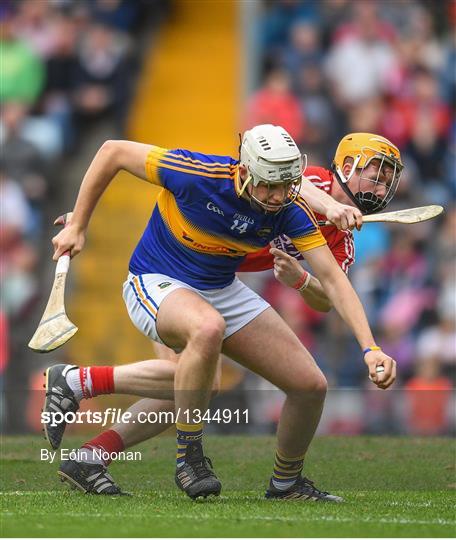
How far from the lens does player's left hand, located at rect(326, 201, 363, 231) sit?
6801 mm

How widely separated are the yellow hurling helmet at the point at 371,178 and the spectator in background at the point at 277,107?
5542 mm

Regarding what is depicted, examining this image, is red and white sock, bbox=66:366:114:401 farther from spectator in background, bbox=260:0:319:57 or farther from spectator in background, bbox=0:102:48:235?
spectator in background, bbox=260:0:319:57

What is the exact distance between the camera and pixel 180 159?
267 inches

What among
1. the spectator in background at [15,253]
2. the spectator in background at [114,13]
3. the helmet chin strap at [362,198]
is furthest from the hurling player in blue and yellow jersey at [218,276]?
the spectator in background at [114,13]

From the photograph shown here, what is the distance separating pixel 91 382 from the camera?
697cm

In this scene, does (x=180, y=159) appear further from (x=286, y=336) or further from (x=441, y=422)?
(x=441, y=422)

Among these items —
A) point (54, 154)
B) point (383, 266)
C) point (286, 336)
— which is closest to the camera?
point (286, 336)

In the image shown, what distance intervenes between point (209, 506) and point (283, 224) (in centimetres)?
135

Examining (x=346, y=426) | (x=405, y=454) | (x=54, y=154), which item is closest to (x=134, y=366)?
(x=405, y=454)

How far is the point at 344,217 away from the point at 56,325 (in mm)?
1418

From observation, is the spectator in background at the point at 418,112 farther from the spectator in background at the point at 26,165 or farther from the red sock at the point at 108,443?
the red sock at the point at 108,443

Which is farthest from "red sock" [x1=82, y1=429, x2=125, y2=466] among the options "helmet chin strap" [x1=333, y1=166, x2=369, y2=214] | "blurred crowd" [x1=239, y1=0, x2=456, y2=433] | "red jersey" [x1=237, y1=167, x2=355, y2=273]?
"blurred crowd" [x1=239, y1=0, x2=456, y2=433]

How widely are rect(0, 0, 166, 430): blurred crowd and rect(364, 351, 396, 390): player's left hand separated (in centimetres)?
631

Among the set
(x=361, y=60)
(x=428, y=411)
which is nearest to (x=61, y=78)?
(x=361, y=60)
